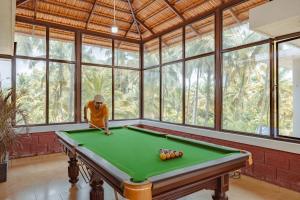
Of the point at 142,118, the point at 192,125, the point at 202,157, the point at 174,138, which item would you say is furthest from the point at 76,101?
the point at 202,157

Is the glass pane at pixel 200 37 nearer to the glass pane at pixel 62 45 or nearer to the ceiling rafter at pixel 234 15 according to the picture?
the ceiling rafter at pixel 234 15

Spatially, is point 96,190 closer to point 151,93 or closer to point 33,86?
point 33,86

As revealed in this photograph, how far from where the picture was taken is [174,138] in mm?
3186

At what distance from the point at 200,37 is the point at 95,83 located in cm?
332

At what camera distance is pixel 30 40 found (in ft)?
18.0

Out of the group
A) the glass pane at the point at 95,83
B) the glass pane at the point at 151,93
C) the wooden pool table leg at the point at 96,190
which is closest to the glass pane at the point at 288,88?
the wooden pool table leg at the point at 96,190

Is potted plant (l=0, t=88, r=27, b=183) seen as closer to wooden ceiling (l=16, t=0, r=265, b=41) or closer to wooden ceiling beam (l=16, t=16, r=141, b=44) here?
wooden ceiling beam (l=16, t=16, r=141, b=44)

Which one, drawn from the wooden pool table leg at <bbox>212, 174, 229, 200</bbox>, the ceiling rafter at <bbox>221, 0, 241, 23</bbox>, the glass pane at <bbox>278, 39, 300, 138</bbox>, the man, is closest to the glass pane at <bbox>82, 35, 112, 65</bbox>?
the man

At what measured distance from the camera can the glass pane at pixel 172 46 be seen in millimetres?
5996

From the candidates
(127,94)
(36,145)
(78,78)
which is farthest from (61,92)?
(127,94)

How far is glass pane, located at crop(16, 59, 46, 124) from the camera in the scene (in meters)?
5.32

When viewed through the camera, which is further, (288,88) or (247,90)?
(247,90)

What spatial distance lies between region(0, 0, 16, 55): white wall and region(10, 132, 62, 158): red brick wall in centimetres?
220

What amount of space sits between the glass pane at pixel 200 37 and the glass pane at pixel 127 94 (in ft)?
7.27
